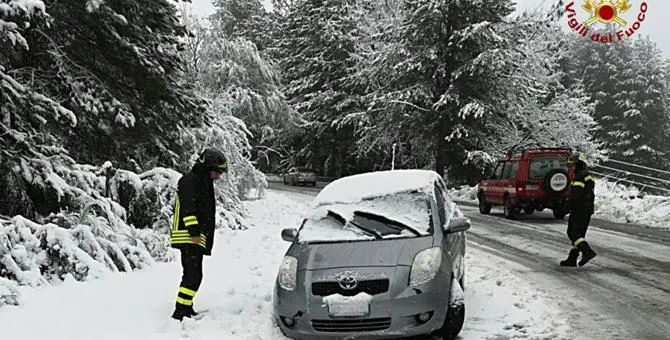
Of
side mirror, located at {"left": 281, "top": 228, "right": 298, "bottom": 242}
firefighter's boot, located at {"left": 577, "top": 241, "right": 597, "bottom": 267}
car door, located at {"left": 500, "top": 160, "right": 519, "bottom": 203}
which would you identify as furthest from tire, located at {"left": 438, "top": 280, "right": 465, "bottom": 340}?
car door, located at {"left": 500, "top": 160, "right": 519, "bottom": 203}

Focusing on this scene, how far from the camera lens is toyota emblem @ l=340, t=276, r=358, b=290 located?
5332 mm

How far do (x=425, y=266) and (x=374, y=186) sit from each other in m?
1.75

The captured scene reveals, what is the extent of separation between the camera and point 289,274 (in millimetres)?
5762

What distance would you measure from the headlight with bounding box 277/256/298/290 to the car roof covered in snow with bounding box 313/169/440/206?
1202 mm

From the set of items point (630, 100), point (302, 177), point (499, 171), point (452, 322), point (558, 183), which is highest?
point (630, 100)

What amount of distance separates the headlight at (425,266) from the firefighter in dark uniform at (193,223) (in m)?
2.18

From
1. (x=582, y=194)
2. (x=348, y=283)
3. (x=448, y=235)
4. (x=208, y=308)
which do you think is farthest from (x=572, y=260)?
(x=208, y=308)

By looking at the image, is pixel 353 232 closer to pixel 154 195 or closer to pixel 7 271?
pixel 7 271

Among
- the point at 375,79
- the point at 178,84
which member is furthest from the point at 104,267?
the point at 375,79

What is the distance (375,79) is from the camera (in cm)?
3328

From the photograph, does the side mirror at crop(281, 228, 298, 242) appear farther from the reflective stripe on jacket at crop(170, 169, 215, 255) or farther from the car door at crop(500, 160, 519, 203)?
the car door at crop(500, 160, 519, 203)

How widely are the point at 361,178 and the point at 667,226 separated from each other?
11367mm

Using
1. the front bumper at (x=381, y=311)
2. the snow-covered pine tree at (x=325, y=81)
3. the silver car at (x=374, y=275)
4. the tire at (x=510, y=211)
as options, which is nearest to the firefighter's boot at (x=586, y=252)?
the silver car at (x=374, y=275)

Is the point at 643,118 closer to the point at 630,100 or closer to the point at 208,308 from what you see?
the point at 630,100
